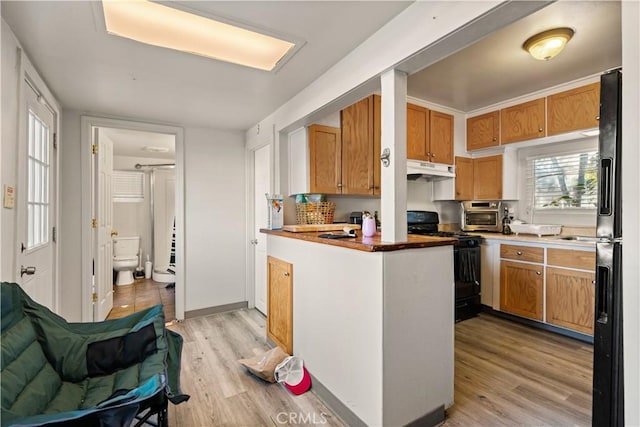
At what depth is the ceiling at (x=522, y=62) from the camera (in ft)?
6.24

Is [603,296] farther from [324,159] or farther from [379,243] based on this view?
[324,159]

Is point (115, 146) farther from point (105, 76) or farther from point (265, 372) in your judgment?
point (265, 372)

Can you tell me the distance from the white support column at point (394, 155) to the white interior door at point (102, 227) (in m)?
2.95

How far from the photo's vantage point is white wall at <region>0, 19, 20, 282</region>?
152 centimetres

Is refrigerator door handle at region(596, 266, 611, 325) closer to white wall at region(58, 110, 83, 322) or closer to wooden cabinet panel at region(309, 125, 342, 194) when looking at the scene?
wooden cabinet panel at region(309, 125, 342, 194)

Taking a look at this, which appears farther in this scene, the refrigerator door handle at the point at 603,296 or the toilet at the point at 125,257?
the toilet at the point at 125,257

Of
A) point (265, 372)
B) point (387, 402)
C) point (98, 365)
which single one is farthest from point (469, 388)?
point (98, 365)

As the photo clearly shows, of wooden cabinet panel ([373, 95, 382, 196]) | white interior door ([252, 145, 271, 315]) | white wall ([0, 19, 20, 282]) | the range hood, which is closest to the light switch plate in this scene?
white wall ([0, 19, 20, 282])

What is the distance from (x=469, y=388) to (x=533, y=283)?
1.57 m

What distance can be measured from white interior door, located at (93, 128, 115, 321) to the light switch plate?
5.10 feet

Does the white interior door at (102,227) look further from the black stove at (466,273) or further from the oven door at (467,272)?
the oven door at (467,272)

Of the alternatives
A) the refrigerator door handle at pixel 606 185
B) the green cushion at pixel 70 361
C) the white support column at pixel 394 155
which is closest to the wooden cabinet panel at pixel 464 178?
the white support column at pixel 394 155

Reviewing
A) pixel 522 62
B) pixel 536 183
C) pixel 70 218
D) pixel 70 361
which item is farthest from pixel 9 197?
pixel 536 183
